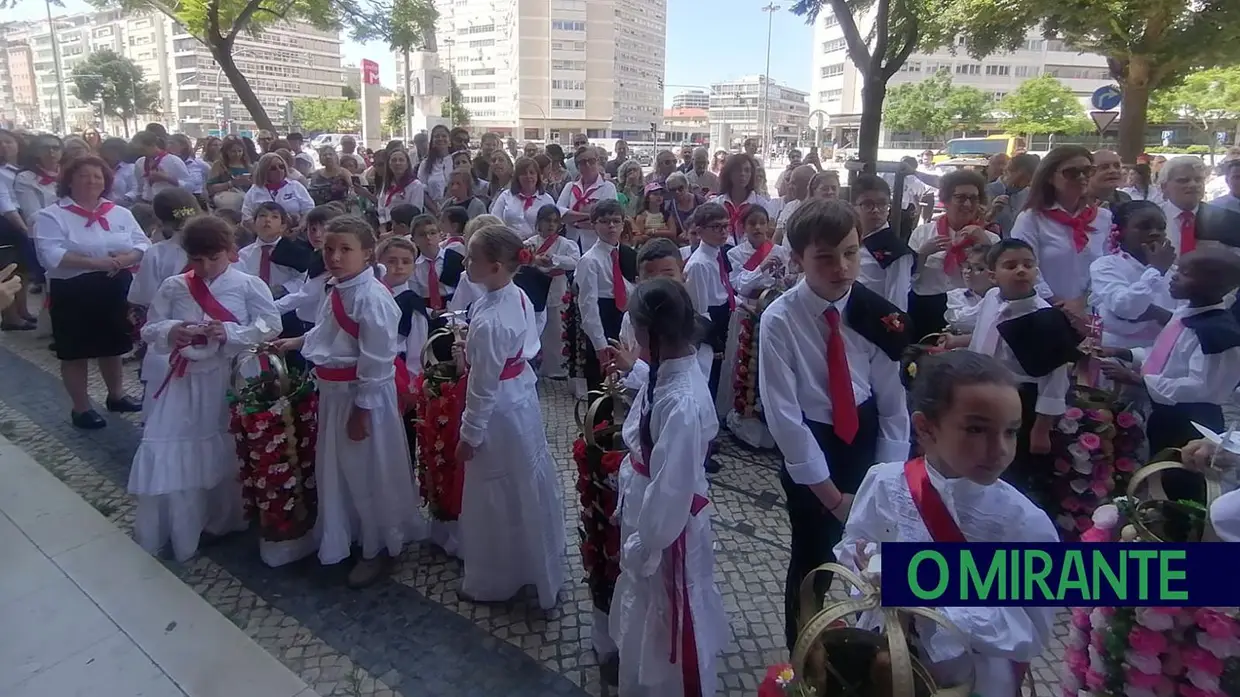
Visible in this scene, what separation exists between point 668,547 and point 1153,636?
4.46 ft

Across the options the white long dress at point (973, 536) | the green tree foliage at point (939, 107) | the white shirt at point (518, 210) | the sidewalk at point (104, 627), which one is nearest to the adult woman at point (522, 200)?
the white shirt at point (518, 210)

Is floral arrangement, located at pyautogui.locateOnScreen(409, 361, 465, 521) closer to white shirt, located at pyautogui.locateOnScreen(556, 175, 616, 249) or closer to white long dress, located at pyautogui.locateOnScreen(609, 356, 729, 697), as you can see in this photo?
white long dress, located at pyautogui.locateOnScreen(609, 356, 729, 697)

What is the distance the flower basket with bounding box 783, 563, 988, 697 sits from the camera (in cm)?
147

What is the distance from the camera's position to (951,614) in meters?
1.67

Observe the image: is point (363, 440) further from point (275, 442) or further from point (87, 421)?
point (87, 421)

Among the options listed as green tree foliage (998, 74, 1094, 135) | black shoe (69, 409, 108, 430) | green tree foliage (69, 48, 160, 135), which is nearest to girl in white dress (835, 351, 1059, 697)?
black shoe (69, 409, 108, 430)

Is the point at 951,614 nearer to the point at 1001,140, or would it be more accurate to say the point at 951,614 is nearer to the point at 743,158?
the point at 743,158

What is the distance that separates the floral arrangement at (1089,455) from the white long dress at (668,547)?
225cm

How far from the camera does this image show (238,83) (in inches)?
593

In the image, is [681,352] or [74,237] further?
[74,237]

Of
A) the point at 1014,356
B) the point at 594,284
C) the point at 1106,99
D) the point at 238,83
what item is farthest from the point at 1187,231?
the point at 238,83

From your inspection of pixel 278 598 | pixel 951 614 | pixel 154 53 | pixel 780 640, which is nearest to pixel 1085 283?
pixel 780 640

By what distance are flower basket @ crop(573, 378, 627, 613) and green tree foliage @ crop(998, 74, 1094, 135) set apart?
2315 inches

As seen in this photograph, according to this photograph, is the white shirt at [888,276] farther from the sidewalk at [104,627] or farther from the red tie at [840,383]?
the sidewalk at [104,627]
